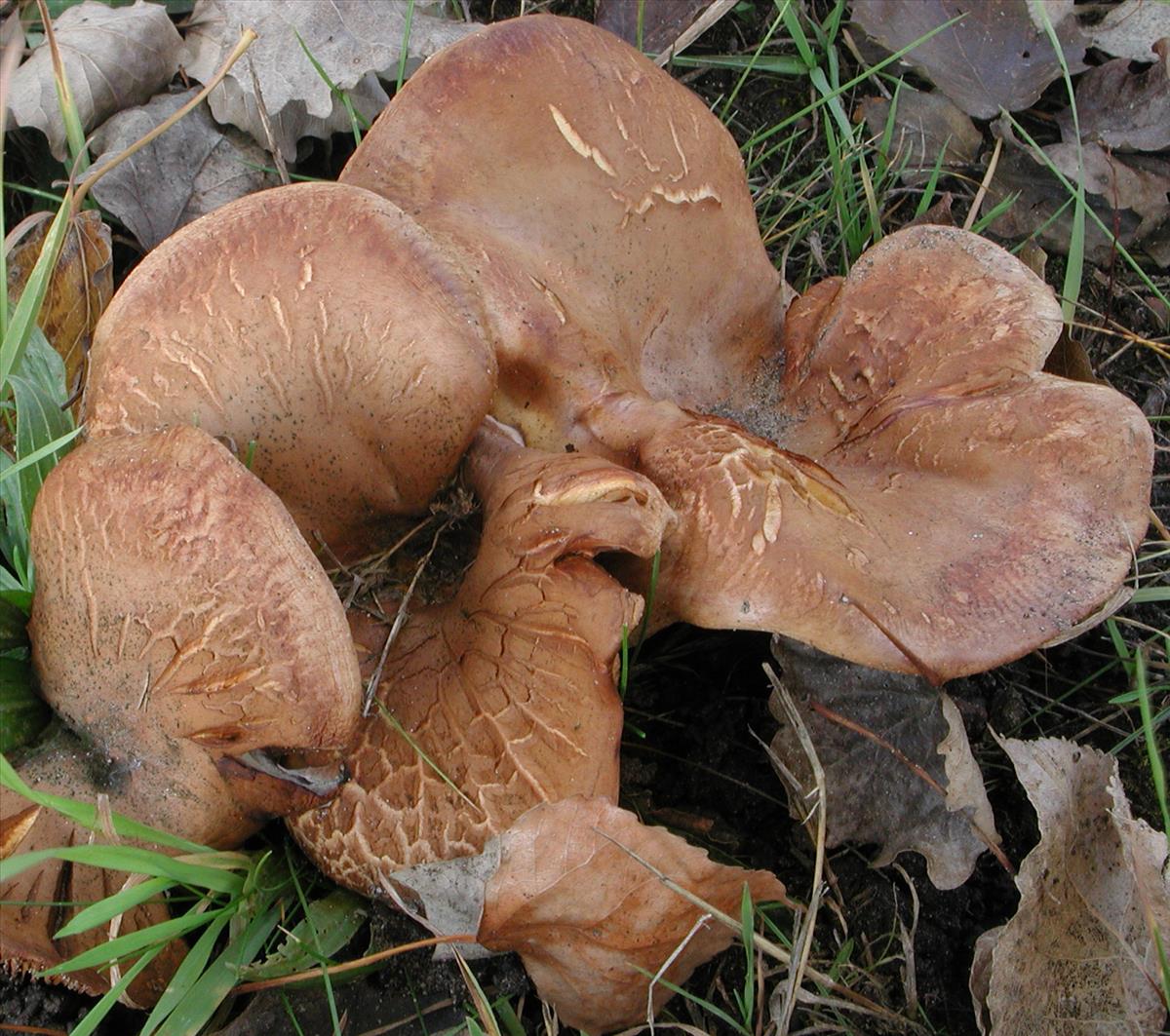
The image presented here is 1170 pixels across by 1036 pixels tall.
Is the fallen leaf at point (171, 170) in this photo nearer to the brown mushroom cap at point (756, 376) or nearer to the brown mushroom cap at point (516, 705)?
the brown mushroom cap at point (756, 376)

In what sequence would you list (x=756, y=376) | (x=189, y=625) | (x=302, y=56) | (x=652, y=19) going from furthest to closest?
(x=652, y=19) → (x=302, y=56) → (x=756, y=376) → (x=189, y=625)

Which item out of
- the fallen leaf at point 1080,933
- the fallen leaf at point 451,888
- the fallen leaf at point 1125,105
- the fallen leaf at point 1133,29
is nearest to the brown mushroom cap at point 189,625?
the fallen leaf at point 451,888

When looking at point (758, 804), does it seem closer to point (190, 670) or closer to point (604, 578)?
point (604, 578)

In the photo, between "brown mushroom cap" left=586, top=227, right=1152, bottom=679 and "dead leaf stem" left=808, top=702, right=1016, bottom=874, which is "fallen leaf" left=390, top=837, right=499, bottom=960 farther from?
"dead leaf stem" left=808, top=702, right=1016, bottom=874

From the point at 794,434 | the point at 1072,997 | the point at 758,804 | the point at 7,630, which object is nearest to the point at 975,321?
the point at 794,434

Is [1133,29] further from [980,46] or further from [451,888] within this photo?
[451,888]

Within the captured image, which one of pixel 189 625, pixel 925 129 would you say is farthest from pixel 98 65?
pixel 925 129
